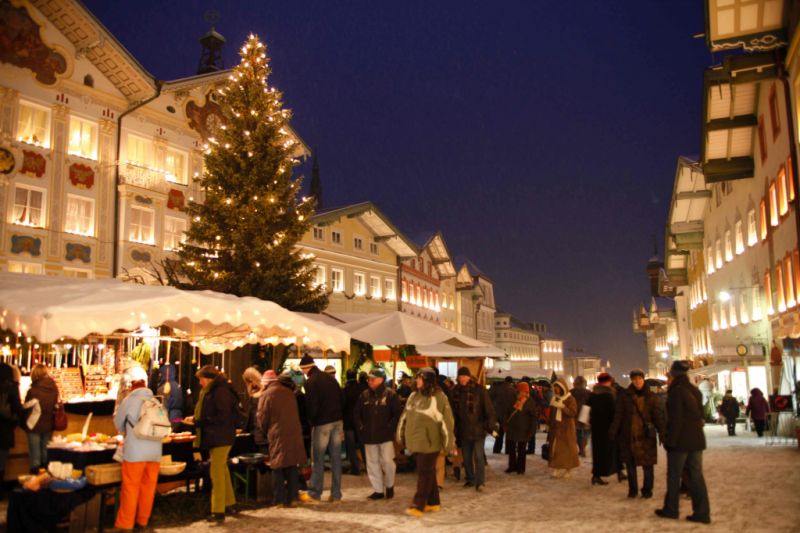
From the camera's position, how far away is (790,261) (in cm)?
1962

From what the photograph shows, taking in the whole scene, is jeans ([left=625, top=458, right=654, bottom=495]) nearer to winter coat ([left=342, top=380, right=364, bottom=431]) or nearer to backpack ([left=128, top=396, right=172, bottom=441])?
winter coat ([left=342, top=380, right=364, bottom=431])

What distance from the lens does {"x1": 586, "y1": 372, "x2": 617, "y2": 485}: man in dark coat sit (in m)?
11.7

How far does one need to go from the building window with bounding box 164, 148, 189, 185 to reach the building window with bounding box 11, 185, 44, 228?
530cm

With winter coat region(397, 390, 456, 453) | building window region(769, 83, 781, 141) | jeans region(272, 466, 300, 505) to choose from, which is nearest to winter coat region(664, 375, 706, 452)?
winter coat region(397, 390, 456, 453)

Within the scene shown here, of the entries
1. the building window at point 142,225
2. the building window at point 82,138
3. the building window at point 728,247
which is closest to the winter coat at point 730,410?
the building window at point 728,247

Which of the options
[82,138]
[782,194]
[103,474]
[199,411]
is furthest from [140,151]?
[782,194]

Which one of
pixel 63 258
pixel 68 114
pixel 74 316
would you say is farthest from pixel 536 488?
pixel 68 114

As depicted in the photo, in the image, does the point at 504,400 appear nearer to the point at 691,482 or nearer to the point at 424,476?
the point at 424,476

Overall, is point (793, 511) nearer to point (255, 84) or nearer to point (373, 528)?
point (373, 528)

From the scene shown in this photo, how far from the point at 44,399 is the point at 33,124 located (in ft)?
51.8

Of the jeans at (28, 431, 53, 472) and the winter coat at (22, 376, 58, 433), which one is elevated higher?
the winter coat at (22, 376, 58, 433)

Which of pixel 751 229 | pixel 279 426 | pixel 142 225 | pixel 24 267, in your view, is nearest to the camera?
pixel 279 426

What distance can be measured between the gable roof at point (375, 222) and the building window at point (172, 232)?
10.3 m

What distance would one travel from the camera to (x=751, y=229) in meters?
25.2
